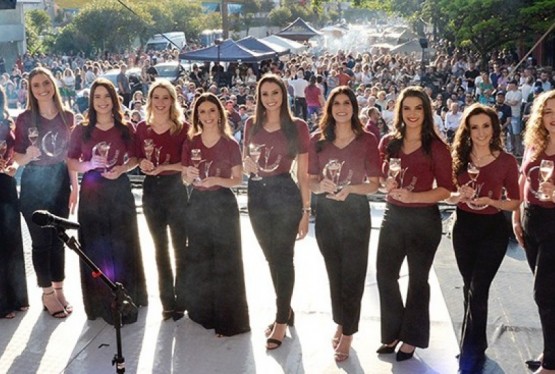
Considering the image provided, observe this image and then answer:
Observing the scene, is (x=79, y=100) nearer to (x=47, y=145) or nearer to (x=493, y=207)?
(x=47, y=145)

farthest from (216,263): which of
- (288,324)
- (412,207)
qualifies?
(412,207)

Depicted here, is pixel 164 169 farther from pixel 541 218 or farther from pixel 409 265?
pixel 541 218

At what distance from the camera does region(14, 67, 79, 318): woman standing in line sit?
16.8 ft

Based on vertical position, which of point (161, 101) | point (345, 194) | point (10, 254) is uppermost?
point (161, 101)

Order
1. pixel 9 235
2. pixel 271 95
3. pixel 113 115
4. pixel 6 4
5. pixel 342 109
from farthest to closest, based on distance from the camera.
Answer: pixel 6 4 → pixel 9 235 → pixel 113 115 → pixel 271 95 → pixel 342 109

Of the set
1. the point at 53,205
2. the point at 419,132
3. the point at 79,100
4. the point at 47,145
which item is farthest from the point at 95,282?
the point at 79,100

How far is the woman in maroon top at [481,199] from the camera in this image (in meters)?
A: 4.14

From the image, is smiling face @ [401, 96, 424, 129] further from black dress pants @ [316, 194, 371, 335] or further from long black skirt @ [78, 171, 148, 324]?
long black skirt @ [78, 171, 148, 324]

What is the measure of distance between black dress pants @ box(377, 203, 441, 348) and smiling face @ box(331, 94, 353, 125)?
0.64 metres

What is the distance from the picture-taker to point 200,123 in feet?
15.9

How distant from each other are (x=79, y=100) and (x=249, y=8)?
47042 millimetres

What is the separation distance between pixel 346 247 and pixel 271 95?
3.79 feet

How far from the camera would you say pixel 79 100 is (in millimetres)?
16375

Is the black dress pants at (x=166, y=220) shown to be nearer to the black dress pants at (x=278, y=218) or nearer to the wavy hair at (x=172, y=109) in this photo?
the wavy hair at (x=172, y=109)
